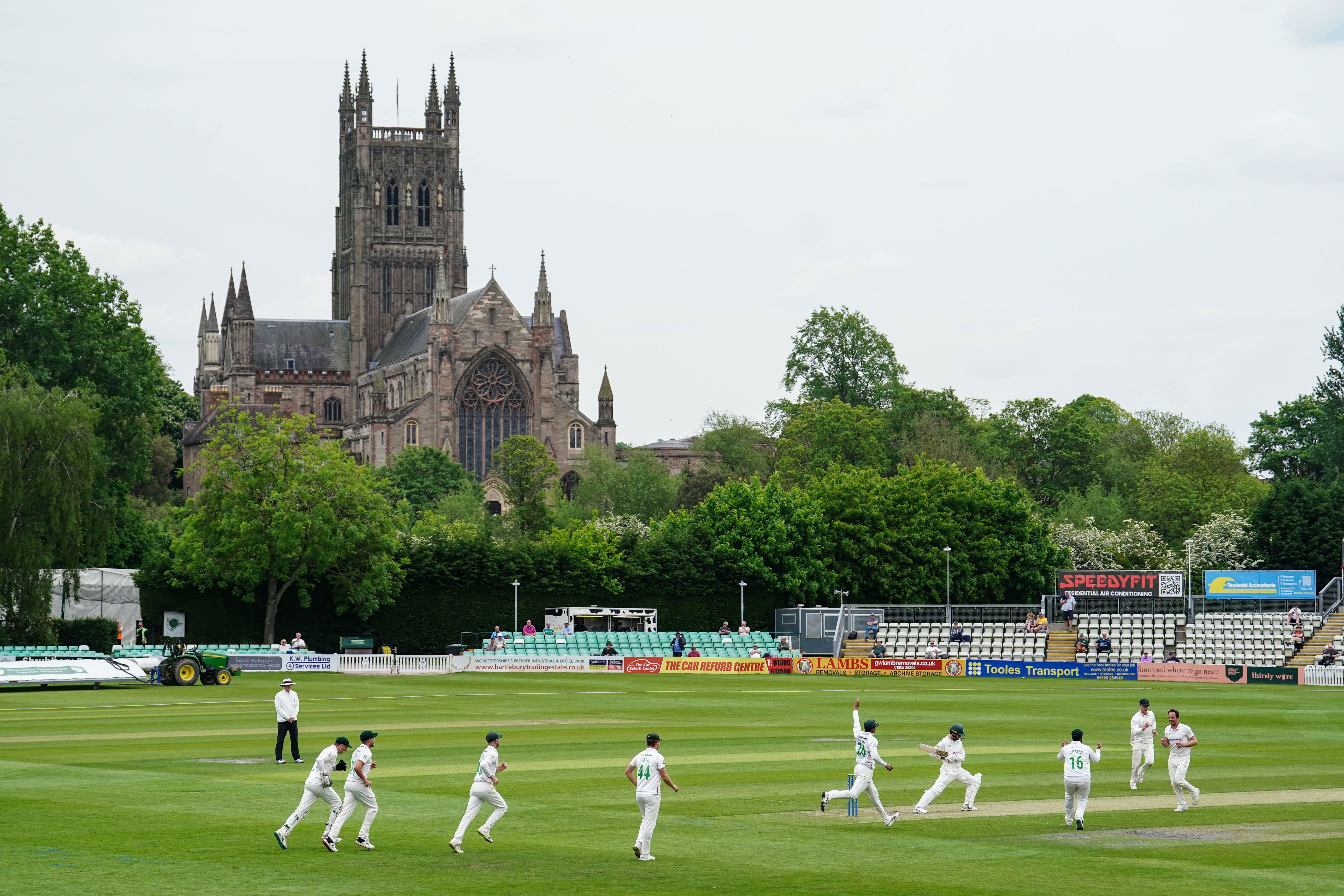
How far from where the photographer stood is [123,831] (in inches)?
802

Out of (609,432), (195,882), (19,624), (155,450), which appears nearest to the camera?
(195,882)

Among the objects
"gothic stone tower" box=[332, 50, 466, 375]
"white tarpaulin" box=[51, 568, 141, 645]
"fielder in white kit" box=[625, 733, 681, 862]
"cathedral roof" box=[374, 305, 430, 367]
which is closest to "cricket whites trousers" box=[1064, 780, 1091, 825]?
"fielder in white kit" box=[625, 733, 681, 862]

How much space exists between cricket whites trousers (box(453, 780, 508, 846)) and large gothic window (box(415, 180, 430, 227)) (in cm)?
15320

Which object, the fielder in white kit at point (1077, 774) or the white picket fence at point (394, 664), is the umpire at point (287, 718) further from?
the white picket fence at point (394, 664)

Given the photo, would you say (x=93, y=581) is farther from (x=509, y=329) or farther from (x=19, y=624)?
(x=509, y=329)

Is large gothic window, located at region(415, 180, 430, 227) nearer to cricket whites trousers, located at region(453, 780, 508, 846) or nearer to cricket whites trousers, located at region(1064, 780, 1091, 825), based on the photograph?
cricket whites trousers, located at region(1064, 780, 1091, 825)

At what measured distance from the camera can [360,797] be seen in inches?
751

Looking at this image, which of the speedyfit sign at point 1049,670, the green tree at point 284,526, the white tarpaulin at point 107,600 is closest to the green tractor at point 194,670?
the green tree at point 284,526

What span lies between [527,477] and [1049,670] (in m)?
58.5

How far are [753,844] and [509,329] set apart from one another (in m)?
128

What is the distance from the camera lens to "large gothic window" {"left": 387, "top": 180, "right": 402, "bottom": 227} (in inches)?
6624

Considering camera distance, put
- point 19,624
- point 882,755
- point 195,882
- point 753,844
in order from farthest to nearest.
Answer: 1. point 19,624
2. point 882,755
3. point 753,844
4. point 195,882

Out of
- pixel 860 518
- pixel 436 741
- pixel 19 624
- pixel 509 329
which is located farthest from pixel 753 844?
pixel 509 329

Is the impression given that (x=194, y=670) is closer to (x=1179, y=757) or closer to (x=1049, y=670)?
(x=1049, y=670)
